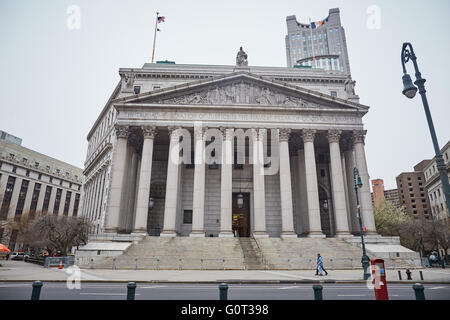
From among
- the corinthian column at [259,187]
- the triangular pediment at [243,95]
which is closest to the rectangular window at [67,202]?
the triangular pediment at [243,95]

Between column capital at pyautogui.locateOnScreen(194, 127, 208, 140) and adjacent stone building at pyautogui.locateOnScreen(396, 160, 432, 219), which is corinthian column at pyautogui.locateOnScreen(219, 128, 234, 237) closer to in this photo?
column capital at pyautogui.locateOnScreen(194, 127, 208, 140)

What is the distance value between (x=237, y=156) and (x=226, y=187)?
697 cm

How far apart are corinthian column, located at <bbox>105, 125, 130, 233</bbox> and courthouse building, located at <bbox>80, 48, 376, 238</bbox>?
101mm

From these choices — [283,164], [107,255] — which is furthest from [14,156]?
[283,164]

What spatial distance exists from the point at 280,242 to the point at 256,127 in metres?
12.5

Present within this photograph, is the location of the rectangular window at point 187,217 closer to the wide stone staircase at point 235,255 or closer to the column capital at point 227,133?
the wide stone staircase at point 235,255

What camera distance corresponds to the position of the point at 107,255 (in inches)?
955

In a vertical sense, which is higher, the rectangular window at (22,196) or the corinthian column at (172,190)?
the rectangular window at (22,196)

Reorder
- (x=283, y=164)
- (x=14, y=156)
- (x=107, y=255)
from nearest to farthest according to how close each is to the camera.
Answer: (x=107, y=255) < (x=283, y=164) < (x=14, y=156)

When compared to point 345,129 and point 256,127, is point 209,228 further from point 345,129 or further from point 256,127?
point 345,129

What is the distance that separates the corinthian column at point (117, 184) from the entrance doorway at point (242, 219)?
1460 cm

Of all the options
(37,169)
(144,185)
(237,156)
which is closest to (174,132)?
(144,185)

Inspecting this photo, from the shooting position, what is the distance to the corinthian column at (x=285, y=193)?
29391 mm
